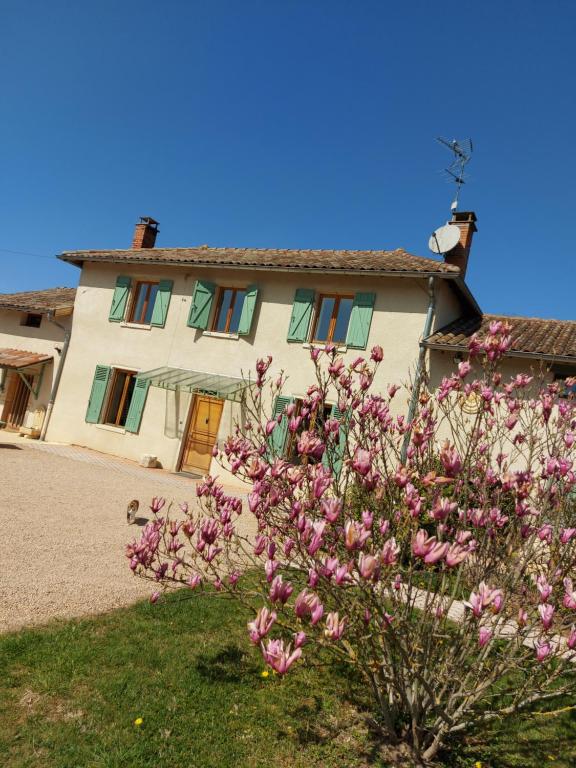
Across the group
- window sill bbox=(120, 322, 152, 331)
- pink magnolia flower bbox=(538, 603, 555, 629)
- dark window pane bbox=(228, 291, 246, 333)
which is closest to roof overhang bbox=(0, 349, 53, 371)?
window sill bbox=(120, 322, 152, 331)

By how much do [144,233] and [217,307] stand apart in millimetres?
6425

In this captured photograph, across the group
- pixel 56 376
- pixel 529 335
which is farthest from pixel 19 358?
pixel 529 335

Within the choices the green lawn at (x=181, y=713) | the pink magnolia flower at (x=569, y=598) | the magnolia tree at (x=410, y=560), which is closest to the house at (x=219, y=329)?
the green lawn at (x=181, y=713)

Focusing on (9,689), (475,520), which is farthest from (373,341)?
(9,689)

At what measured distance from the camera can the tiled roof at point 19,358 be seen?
15836mm

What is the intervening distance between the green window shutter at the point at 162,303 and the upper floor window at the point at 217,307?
1.09 meters

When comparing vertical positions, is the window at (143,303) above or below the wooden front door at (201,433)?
above

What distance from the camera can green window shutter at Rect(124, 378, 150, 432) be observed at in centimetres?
1434

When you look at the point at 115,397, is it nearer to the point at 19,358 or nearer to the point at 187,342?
the point at 187,342

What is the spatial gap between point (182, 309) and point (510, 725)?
1314 cm

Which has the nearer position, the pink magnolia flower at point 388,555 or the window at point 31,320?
the pink magnolia flower at point 388,555

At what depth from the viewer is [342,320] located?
13.0 meters

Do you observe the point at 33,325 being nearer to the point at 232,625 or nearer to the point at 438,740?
the point at 232,625

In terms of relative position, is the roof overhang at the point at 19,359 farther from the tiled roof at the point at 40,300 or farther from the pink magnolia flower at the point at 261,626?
the pink magnolia flower at the point at 261,626
